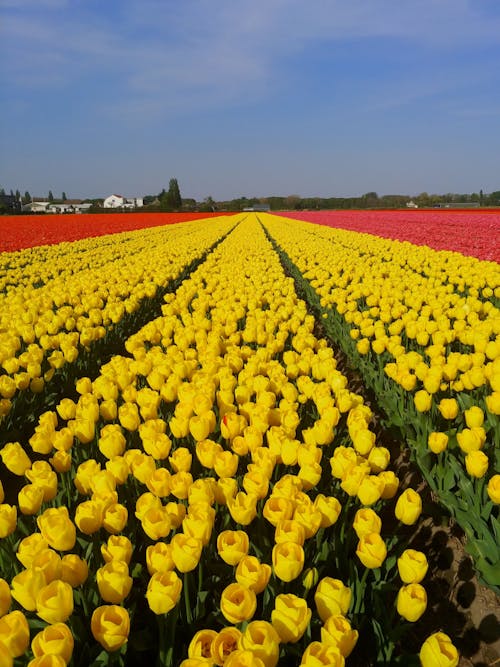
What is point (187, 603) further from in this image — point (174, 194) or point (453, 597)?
point (174, 194)

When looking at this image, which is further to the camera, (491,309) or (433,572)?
(491,309)

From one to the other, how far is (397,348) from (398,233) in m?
16.6

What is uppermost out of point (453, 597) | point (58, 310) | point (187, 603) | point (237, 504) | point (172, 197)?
point (172, 197)

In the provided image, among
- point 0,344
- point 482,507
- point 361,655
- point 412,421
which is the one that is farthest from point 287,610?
point 0,344

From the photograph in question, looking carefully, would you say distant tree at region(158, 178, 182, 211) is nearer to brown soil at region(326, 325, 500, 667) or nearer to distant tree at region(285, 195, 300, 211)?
distant tree at region(285, 195, 300, 211)

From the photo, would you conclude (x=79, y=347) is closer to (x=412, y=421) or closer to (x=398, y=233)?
(x=412, y=421)

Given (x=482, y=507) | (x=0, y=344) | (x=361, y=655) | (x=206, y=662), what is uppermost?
(x=0, y=344)

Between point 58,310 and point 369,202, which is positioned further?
point 369,202

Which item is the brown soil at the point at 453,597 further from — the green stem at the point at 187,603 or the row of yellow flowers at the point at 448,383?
the green stem at the point at 187,603

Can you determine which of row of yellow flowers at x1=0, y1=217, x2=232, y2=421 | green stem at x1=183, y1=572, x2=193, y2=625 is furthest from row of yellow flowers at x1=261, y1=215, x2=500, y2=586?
row of yellow flowers at x1=0, y1=217, x2=232, y2=421

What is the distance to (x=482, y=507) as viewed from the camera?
246cm

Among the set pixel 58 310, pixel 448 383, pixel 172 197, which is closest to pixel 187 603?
pixel 448 383

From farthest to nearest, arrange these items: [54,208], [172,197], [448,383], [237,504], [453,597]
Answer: [54,208]
[172,197]
[448,383]
[453,597]
[237,504]

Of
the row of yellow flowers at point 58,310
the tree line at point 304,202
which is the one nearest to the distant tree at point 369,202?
the tree line at point 304,202
